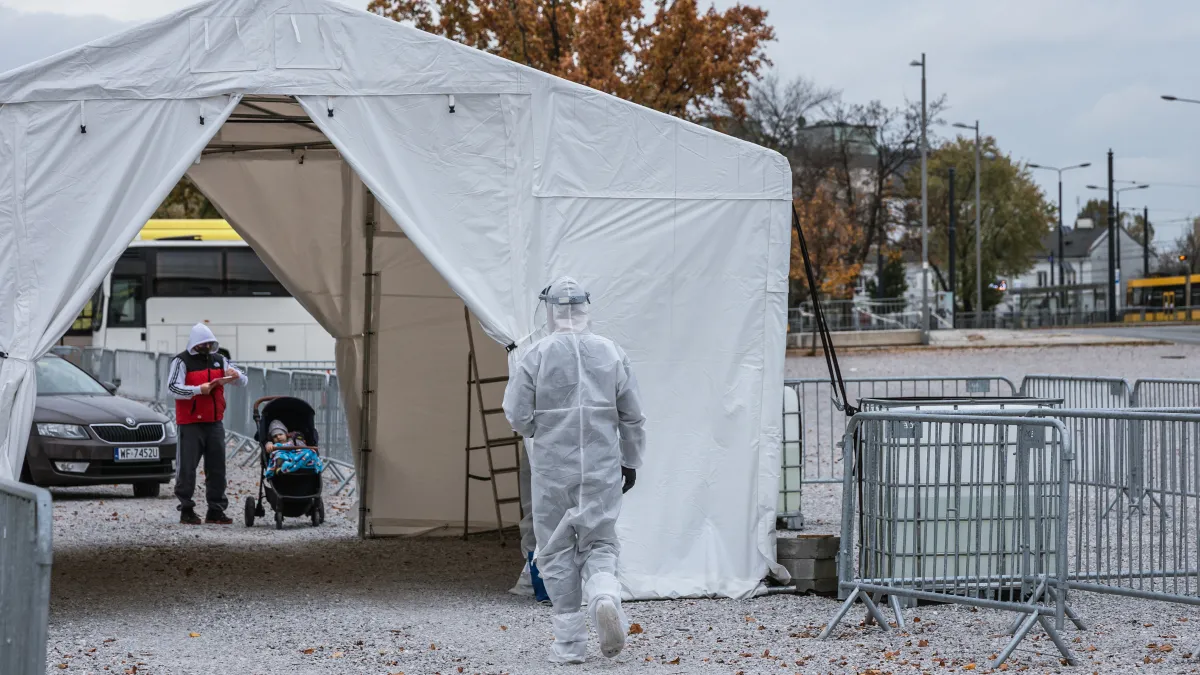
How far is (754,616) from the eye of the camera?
8516mm

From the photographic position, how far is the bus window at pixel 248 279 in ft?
105

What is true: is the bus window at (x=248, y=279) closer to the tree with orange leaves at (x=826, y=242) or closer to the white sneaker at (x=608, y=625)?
the tree with orange leaves at (x=826, y=242)

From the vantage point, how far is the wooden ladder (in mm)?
11875

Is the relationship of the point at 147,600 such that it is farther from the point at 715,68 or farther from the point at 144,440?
the point at 715,68

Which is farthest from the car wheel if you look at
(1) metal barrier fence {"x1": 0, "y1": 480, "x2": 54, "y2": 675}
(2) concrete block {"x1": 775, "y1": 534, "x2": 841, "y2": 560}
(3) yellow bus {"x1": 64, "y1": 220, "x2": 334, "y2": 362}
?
(3) yellow bus {"x1": 64, "y1": 220, "x2": 334, "y2": 362}

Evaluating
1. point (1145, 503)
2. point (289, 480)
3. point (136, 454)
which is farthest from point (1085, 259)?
point (1145, 503)

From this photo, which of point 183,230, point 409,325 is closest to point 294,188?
point 409,325

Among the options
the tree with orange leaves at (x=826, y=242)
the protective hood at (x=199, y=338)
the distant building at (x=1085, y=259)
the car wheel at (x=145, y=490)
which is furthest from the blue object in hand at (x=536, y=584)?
the distant building at (x=1085, y=259)

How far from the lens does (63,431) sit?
15.3m

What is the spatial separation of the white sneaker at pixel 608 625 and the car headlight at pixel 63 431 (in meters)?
10.1

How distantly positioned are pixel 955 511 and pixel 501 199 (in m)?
3.51

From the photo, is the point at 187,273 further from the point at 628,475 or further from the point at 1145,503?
the point at 1145,503

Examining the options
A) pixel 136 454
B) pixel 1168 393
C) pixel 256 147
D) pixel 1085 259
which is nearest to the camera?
pixel 256 147

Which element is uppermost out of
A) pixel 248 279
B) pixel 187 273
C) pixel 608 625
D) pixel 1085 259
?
pixel 1085 259
